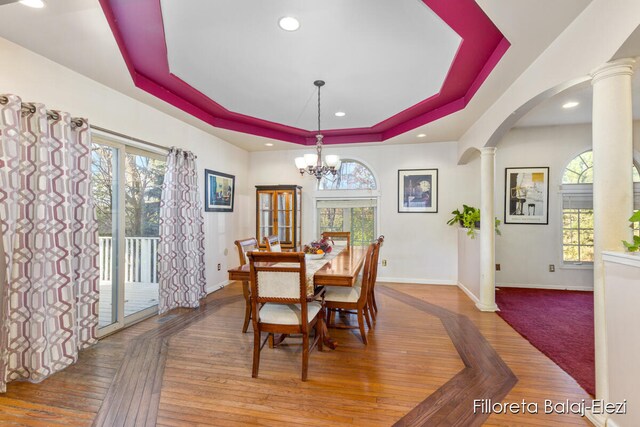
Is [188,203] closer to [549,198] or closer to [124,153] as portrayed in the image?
[124,153]

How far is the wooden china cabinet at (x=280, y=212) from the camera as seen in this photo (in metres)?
5.37

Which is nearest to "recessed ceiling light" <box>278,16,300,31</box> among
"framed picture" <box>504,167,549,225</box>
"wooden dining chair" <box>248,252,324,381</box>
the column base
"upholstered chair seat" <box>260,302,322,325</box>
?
"wooden dining chair" <box>248,252,324,381</box>

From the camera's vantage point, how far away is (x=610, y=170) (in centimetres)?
170

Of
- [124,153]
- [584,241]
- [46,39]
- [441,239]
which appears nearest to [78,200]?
[124,153]

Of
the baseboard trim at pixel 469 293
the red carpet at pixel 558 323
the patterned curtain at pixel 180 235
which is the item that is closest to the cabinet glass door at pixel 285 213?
the patterned curtain at pixel 180 235

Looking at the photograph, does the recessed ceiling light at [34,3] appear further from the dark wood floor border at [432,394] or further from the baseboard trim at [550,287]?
the baseboard trim at [550,287]

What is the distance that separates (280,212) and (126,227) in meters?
2.58

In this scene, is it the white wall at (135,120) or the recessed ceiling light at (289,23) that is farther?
the white wall at (135,120)

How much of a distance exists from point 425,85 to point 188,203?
3.29 m

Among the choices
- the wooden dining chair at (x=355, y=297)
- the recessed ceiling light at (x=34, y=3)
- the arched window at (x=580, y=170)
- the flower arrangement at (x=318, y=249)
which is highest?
the recessed ceiling light at (x=34, y=3)

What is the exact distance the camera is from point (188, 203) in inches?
152

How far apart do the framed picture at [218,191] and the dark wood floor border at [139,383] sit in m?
1.95

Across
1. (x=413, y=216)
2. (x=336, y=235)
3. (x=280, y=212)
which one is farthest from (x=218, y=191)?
(x=413, y=216)

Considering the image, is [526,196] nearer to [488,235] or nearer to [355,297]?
[488,235]
